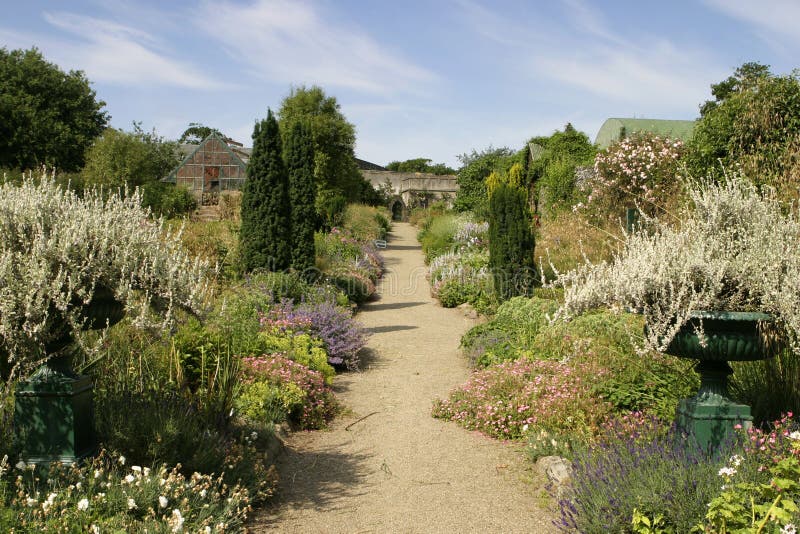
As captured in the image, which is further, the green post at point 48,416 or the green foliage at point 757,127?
A: the green foliage at point 757,127

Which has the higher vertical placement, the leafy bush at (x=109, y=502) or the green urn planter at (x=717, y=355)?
the green urn planter at (x=717, y=355)

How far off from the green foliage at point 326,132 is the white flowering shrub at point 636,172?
1539cm

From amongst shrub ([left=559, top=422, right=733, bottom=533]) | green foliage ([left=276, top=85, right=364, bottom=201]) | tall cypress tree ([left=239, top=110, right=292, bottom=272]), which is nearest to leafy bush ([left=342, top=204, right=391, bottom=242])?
green foliage ([left=276, top=85, right=364, bottom=201])

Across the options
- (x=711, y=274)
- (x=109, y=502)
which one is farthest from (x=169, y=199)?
(x=711, y=274)

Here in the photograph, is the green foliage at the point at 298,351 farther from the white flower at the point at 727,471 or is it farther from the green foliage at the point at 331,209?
the green foliage at the point at 331,209

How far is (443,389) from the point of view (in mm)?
7238

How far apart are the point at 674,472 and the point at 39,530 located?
297cm

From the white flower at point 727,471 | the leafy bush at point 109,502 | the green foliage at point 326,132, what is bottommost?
the leafy bush at point 109,502

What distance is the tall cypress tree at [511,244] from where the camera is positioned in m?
11.4

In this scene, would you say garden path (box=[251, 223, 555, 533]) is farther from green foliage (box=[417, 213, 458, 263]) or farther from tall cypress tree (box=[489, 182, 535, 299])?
green foliage (box=[417, 213, 458, 263])

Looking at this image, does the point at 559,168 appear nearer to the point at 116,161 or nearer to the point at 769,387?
the point at 769,387

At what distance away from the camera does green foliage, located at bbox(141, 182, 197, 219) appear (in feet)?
86.7

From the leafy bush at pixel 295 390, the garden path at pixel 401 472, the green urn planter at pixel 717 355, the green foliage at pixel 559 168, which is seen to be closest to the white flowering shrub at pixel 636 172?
the green foliage at pixel 559 168

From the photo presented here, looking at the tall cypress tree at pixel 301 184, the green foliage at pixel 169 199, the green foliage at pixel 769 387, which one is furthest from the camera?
the green foliage at pixel 169 199
